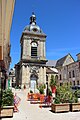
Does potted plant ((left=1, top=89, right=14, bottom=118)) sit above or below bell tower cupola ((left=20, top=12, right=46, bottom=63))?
below

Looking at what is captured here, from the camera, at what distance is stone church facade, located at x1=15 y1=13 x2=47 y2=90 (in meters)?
39.6

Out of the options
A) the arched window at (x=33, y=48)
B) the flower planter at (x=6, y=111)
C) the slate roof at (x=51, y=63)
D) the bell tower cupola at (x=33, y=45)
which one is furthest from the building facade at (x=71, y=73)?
the flower planter at (x=6, y=111)

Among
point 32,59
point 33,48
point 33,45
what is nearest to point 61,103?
point 32,59

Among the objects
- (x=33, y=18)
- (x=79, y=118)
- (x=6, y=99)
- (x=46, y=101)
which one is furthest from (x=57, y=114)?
(x=33, y=18)

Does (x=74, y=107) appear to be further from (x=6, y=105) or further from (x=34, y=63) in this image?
(x=34, y=63)

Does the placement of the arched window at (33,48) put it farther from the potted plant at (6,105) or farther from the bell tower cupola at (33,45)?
the potted plant at (6,105)

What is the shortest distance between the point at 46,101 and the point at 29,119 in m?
4.58

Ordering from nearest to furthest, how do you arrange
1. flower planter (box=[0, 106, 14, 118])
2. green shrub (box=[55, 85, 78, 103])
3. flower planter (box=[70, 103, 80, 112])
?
flower planter (box=[0, 106, 14, 118]), flower planter (box=[70, 103, 80, 112]), green shrub (box=[55, 85, 78, 103])

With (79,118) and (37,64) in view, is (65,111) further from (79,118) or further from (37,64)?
(37,64)

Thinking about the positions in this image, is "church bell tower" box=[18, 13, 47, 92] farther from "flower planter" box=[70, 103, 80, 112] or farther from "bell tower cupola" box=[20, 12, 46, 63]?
"flower planter" box=[70, 103, 80, 112]

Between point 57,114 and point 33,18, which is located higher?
point 33,18

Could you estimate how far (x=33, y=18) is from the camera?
4838 centimetres

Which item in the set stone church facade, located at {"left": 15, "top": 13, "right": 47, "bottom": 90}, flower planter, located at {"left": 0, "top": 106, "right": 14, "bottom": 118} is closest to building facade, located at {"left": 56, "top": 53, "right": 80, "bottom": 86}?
stone church facade, located at {"left": 15, "top": 13, "right": 47, "bottom": 90}

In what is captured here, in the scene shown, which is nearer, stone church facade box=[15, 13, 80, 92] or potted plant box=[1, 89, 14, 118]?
potted plant box=[1, 89, 14, 118]
